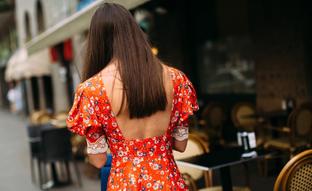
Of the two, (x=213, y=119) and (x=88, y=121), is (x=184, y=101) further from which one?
(x=213, y=119)

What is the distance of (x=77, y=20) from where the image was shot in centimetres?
647

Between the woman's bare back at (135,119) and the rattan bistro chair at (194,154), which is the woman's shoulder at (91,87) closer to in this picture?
the woman's bare back at (135,119)

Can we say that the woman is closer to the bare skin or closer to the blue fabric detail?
the bare skin

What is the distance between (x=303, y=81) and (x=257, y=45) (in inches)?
52.2

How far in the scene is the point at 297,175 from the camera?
298 centimetres

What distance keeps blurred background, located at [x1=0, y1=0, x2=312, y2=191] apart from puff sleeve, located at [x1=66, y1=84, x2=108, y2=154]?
7.11 ft

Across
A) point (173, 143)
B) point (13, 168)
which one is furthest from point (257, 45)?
point (173, 143)

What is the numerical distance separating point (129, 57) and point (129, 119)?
29cm

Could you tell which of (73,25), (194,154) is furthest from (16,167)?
(194,154)

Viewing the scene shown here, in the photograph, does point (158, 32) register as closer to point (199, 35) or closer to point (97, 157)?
point (199, 35)

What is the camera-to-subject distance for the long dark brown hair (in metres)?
2.31

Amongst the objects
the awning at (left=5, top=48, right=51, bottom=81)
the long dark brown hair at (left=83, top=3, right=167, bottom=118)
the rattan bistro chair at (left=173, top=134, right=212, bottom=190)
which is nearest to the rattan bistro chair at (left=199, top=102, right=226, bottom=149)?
the rattan bistro chair at (left=173, top=134, right=212, bottom=190)

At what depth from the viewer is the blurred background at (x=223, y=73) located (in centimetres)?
687

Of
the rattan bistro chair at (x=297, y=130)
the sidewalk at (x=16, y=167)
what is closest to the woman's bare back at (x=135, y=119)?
the rattan bistro chair at (x=297, y=130)
